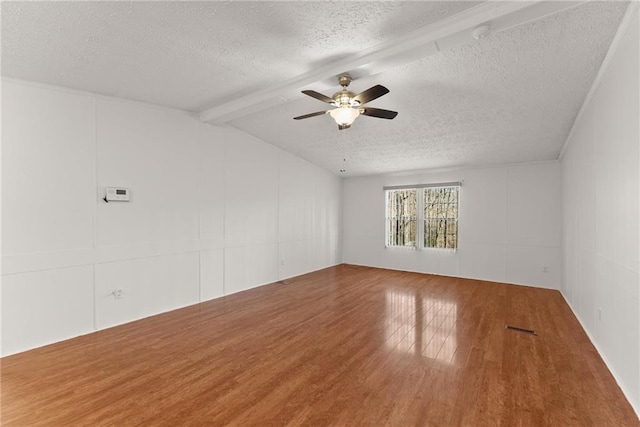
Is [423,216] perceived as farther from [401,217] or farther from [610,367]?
[610,367]

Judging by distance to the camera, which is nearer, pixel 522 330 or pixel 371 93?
pixel 371 93

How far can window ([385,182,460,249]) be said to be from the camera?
6.50 metres

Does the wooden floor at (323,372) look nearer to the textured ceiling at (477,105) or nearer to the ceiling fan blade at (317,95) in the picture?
the ceiling fan blade at (317,95)

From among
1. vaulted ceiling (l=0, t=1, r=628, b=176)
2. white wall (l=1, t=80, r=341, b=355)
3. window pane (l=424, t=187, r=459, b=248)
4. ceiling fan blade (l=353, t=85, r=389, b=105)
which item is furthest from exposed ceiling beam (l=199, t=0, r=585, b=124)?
window pane (l=424, t=187, r=459, b=248)

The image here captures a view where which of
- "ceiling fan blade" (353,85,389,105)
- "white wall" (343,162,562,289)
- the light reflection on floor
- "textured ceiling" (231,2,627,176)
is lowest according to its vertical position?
the light reflection on floor

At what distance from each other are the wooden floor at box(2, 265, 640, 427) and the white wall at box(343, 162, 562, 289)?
162 centimetres

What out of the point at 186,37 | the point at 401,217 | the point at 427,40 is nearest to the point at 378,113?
the point at 427,40

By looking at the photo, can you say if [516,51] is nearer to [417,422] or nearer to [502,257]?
[417,422]

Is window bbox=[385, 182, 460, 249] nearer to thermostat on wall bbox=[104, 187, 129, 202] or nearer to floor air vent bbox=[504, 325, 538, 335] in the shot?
floor air vent bbox=[504, 325, 538, 335]

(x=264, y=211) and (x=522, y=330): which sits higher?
(x=264, y=211)

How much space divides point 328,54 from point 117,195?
119 inches

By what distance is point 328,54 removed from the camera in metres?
2.74

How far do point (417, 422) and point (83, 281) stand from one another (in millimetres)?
3707

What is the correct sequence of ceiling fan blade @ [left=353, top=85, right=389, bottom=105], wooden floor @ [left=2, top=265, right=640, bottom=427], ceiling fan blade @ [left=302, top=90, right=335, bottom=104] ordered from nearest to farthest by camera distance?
wooden floor @ [left=2, top=265, right=640, bottom=427] → ceiling fan blade @ [left=353, top=85, right=389, bottom=105] → ceiling fan blade @ [left=302, top=90, right=335, bottom=104]
